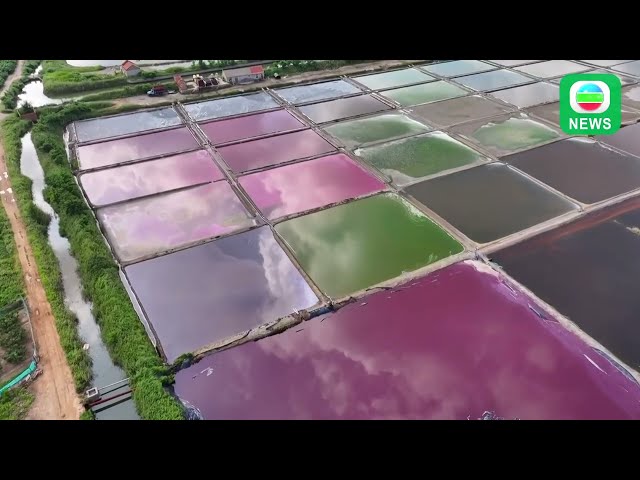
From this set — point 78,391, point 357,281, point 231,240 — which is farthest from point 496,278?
point 78,391

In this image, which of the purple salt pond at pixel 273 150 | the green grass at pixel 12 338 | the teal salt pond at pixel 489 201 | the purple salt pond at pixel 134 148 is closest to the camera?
the green grass at pixel 12 338

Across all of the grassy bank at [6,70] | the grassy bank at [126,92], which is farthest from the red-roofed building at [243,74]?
the grassy bank at [6,70]

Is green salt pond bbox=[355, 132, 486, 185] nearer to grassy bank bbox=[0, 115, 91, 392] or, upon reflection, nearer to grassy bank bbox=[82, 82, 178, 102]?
grassy bank bbox=[0, 115, 91, 392]

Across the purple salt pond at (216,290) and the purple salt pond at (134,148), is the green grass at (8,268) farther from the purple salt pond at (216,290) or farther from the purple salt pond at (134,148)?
the purple salt pond at (134,148)

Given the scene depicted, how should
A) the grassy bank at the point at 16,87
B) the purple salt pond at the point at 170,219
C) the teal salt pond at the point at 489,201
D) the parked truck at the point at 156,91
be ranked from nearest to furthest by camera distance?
the purple salt pond at the point at 170,219 < the teal salt pond at the point at 489,201 < the grassy bank at the point at 16,87 < the parked truck at the point at 156,91

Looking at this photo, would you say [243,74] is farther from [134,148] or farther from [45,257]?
[45,257]

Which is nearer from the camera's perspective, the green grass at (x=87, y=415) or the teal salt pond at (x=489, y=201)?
the green grass at (x=87, y=415)

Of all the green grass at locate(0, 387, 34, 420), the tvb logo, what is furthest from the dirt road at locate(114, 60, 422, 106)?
the green grass at locate(0, 387, 34, 420)
